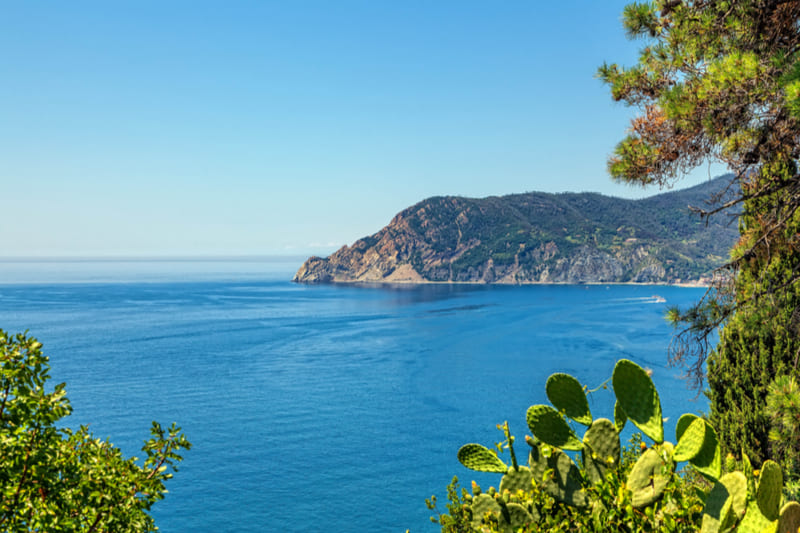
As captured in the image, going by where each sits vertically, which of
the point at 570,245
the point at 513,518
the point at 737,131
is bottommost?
the point at 513,518

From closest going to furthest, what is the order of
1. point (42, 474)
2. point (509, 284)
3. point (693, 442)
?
point (693, 442) < point (42, 474) < point (509, 284)

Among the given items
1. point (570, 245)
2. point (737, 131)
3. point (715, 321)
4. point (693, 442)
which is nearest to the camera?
point (693, 442)

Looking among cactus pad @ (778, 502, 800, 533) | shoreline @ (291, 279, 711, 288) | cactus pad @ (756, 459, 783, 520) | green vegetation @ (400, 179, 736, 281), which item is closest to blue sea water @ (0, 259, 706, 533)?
cactus pad @ (778, 502, 800, 533)

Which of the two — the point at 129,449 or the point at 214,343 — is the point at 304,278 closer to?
the point at 214,343

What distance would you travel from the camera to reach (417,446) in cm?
3228

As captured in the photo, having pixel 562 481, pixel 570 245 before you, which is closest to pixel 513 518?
pixel 562 481

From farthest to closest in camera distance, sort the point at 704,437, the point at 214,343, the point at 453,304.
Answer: the point at 453,304, the point at 214,343, the point at 704,437

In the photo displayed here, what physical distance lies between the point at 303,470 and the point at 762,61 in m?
28.2

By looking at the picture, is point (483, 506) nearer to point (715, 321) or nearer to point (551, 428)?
point (551, 428)

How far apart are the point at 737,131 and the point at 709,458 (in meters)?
5.21

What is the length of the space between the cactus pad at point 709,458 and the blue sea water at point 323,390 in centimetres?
1287

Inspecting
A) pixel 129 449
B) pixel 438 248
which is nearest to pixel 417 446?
pixel 129 449

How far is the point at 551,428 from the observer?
3293 mm

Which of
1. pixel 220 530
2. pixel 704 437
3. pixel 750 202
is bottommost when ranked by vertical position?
pixel 220 530
